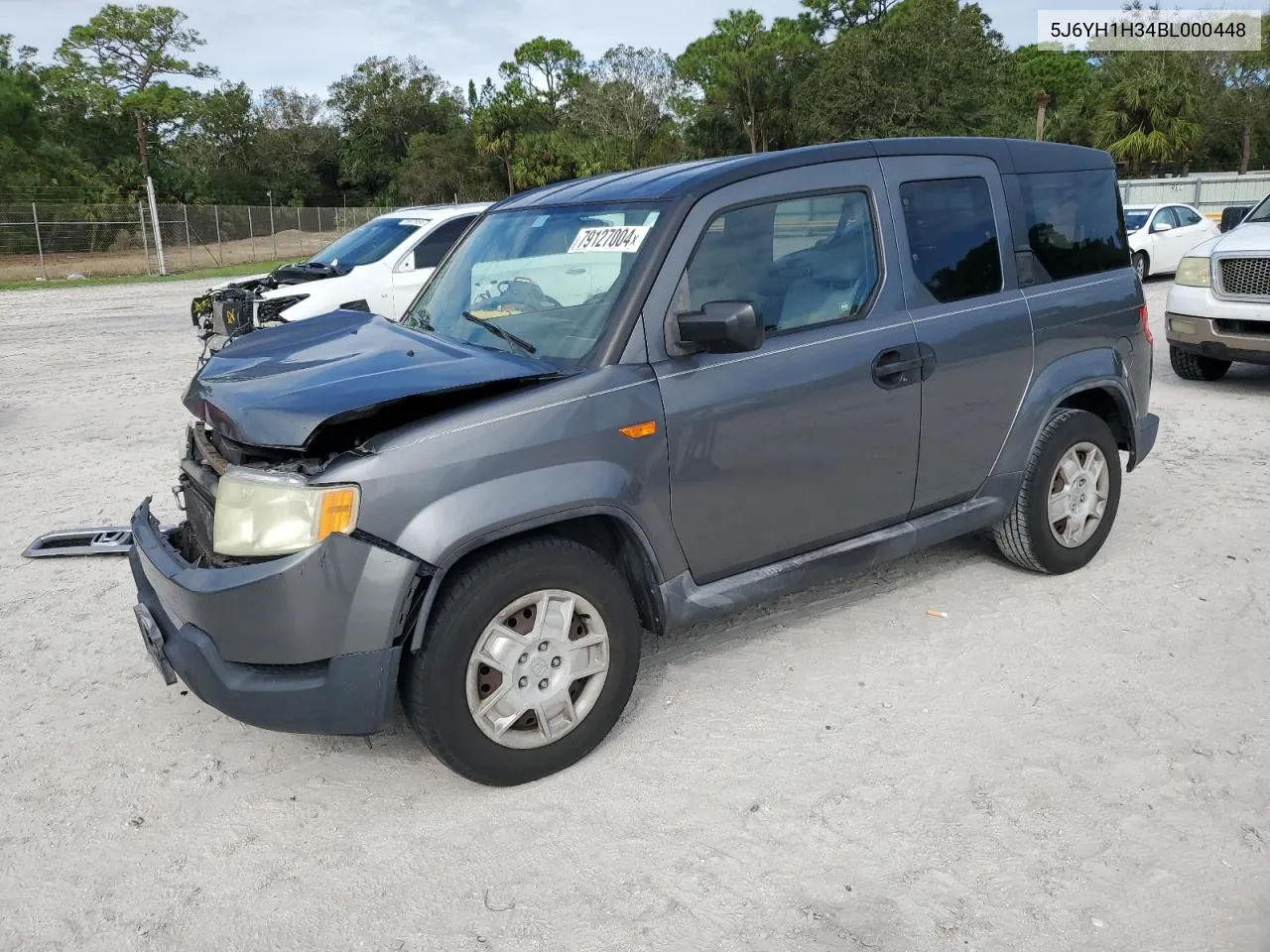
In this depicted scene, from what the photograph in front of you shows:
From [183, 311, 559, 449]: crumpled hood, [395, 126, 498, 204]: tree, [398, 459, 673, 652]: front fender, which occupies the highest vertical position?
[395, 126, 498, 204]: tree

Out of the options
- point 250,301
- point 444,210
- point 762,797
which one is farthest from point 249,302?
point 762,797

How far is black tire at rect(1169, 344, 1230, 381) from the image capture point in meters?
9.55

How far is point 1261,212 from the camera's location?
9.83 m

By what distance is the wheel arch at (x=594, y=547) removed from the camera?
3105 mm

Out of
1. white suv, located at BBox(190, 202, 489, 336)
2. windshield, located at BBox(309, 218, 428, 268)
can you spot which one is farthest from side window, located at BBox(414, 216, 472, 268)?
windshield, located at BBox(309, 218, 428, 268)

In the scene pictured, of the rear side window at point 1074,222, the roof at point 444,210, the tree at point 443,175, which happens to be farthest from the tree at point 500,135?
the rear side window at point 1074,222

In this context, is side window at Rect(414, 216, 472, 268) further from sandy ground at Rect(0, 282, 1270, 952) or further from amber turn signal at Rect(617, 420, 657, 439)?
amber turn signal at Rect(617, 420, 657, 439)

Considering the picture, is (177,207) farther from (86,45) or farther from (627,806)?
(627,806)

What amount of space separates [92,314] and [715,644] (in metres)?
18.4

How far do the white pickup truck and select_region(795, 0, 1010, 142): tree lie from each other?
46.8m

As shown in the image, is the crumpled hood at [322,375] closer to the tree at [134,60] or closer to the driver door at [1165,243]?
the driver door at [1165,243]

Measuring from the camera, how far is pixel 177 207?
3450cm

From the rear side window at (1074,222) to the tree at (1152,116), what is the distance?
5650 cm

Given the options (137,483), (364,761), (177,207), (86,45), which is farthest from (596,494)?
(86,45)
